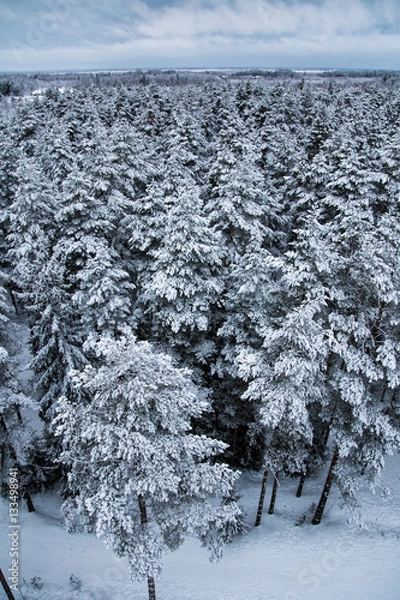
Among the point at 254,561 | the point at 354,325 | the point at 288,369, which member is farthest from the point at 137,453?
the point at 254,561

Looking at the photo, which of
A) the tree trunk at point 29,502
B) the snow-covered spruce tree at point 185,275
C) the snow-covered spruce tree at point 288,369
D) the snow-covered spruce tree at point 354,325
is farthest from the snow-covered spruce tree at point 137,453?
the tree trunk at point 29,502

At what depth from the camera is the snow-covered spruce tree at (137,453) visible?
8977 millimetres

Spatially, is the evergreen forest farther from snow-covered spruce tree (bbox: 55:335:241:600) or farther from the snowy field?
the snowy field

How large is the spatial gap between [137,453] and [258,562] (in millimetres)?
10683

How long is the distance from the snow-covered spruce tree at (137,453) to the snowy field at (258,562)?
6.30 m

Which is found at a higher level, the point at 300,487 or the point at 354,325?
the point at 354,325

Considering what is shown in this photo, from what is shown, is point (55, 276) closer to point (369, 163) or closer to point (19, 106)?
point (369, 163)

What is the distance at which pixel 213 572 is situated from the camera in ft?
51.4

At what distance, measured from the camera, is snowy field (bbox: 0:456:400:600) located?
1479 cm

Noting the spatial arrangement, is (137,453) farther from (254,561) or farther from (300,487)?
(300,487)

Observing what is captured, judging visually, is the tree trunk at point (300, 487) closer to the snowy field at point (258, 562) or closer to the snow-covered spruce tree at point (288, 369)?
the snowy field at point (258, 562)

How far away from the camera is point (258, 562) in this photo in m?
15.9

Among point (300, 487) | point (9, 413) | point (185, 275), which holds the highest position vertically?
point (185, 275)

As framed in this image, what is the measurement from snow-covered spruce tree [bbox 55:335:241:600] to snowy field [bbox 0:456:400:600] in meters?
6.30
